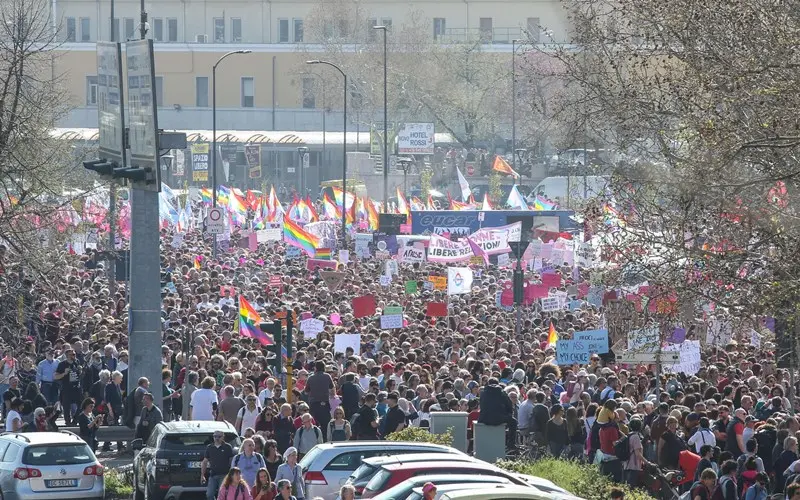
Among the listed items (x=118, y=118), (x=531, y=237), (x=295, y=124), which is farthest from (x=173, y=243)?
(x=295, y=124)

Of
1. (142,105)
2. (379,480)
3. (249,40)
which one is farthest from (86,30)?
(379,480)

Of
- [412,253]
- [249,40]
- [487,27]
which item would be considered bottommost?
[412,253]

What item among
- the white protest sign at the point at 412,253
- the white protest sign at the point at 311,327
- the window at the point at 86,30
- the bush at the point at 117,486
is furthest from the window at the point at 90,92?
the bush at the point at 117,486

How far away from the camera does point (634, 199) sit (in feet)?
58.4

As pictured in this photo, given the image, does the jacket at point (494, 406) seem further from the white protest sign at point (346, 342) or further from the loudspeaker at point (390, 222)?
the loudspeaker at point (390, 222)

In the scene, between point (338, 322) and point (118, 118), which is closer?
point (118, 118)

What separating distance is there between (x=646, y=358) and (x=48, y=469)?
7.84 m

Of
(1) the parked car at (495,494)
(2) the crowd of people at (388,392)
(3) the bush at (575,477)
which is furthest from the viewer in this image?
(2) the crowd of people at (388,392)

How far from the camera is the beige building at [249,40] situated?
99.8m

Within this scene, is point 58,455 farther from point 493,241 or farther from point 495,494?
point 493,241

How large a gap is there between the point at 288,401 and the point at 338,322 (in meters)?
9.03

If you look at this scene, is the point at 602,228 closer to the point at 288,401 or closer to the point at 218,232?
the point at 288,401

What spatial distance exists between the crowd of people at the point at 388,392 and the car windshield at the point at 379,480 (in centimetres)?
82

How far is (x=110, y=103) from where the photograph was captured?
2497 cm
